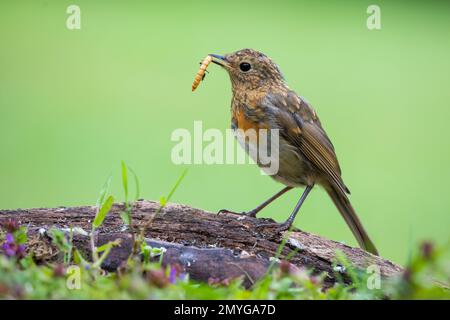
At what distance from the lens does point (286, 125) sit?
5.72m

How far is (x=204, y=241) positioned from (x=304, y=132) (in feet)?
5.66

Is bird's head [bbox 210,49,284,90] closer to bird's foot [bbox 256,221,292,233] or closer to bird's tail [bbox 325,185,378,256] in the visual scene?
bird's tail [bbox 325,185,378,256]

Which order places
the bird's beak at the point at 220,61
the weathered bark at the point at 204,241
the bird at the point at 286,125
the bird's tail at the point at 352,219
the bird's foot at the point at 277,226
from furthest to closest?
the bird's beak at the point at 220,61
the bird's tail at the point at 352,219
the bird at the point at 286,125
the bird's foot at the point at 277,226
the weathered bark at the point at 204,241

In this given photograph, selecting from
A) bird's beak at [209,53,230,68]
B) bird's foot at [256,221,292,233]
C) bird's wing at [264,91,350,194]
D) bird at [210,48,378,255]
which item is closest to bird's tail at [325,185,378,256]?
bird at [210,48,378,255]

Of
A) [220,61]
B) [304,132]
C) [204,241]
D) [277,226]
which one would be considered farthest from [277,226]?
[220,61]

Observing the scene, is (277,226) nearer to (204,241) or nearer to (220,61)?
(204,241)

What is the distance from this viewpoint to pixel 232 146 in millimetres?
6637

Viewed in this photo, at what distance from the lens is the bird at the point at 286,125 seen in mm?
A: 5699

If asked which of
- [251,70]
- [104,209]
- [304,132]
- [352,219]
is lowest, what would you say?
[352,219]

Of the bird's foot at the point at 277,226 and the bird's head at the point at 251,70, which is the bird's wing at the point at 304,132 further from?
the bird's foot at the point at 277,226

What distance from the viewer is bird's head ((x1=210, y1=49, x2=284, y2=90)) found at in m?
6.01

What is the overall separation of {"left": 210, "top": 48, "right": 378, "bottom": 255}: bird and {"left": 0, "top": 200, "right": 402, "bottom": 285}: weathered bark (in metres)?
0.64

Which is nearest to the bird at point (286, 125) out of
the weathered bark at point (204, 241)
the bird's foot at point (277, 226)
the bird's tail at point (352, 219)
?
the bird's tail at point (352, 219)
